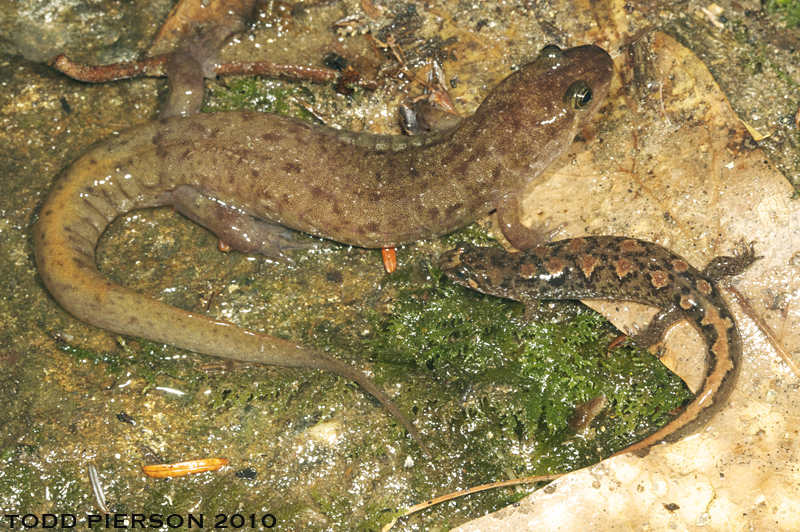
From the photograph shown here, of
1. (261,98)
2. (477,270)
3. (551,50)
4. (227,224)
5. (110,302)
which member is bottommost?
(110,302)

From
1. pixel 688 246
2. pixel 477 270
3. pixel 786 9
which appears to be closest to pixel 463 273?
pixel 477 270

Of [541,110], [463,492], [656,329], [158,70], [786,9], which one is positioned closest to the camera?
[463,492]

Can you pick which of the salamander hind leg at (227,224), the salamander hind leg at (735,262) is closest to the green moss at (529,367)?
the salamander hind leg at (735,262)

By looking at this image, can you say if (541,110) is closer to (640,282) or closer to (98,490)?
(640,282)

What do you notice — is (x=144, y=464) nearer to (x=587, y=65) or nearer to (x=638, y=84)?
(x=587, y=65)

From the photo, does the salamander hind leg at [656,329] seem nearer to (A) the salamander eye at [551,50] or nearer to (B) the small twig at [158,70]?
(A) the salamander eye at [551,50]
